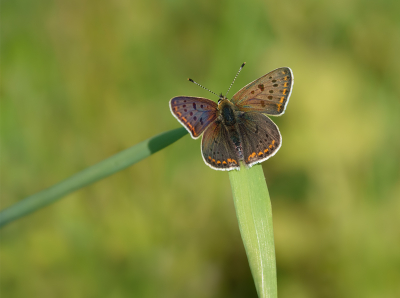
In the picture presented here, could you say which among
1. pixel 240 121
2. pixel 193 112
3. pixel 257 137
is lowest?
pixel 257 137

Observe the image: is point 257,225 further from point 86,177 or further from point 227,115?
point 227,115

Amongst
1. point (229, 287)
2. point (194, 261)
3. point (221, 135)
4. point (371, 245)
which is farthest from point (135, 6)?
point (371, 245)

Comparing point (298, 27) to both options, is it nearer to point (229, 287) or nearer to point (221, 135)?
point (221, 135)

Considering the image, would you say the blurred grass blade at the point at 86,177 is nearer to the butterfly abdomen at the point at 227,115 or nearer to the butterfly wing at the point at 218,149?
the butterfly wing at the point at 218,149

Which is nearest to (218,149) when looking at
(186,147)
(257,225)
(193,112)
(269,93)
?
(193,112)

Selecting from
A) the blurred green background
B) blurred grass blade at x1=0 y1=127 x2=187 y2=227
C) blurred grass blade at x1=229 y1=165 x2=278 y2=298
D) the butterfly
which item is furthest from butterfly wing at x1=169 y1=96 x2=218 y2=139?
the blurred green background
